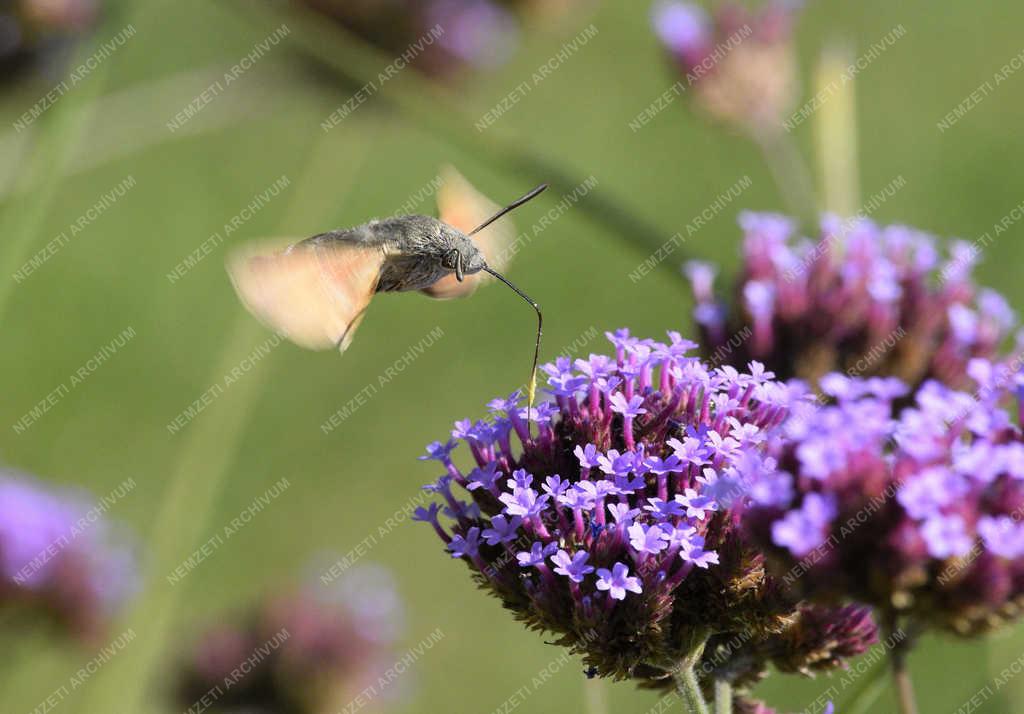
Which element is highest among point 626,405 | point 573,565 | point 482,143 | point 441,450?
point 482,143

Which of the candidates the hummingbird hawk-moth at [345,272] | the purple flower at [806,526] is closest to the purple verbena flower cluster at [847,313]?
the hummingbird hawk-moth at [345,272]

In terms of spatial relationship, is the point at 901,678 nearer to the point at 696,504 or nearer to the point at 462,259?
the point at 696,504

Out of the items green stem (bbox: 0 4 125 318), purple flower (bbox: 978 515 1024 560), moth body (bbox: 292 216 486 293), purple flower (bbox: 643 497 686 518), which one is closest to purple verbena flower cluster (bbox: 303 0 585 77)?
green stem (bbox: 0 4 125 318)

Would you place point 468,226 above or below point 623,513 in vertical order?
above

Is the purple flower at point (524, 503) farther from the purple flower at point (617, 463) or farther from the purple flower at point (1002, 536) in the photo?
the purple flower at point (1002, 536)

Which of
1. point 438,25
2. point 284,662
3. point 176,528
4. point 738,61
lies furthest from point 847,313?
point 438,25
